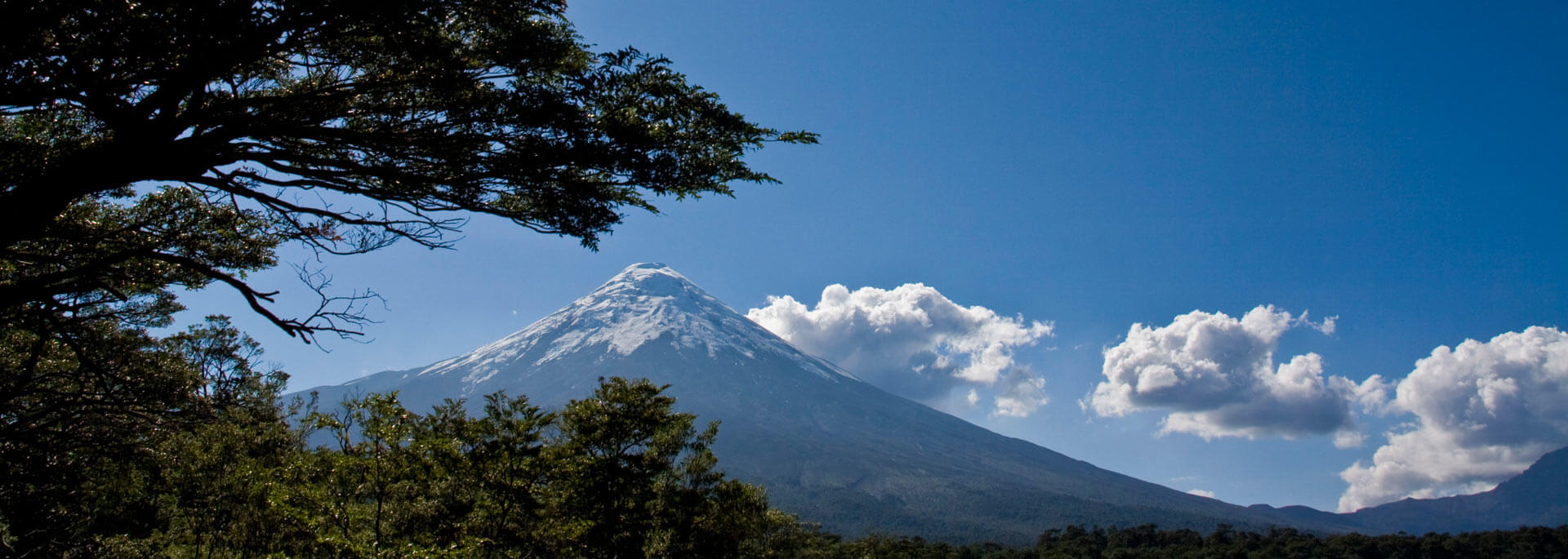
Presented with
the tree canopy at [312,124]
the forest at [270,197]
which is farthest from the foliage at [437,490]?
the tree canopy at [312,124]

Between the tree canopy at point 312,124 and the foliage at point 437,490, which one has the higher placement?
the tree canopy at point 312,124

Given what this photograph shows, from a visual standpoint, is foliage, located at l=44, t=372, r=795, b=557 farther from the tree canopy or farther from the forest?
the tree canopy

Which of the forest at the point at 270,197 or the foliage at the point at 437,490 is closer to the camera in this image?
the forest at the point at 270,197

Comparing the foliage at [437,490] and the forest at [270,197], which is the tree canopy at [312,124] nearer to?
the forest at [270,197]

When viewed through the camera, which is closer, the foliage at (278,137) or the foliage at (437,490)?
the foliage at (278,137)

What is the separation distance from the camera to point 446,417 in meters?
15.7

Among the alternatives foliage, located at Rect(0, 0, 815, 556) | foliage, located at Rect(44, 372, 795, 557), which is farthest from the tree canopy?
foliage, located at Rect(44, 372, 795, 557)

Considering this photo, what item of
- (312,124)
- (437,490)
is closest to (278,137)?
(312,124)

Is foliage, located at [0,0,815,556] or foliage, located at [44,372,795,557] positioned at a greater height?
foliage, located at [0,0,815,556]

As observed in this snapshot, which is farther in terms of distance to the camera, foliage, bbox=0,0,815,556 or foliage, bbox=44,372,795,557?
foliage, bbox=44,372,795,557

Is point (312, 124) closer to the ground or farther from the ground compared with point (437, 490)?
farther from the ground

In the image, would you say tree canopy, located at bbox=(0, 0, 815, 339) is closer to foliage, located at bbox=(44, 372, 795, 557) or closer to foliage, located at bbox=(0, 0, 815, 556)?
foliage, located at bbox=(0, 0, 815, 556)

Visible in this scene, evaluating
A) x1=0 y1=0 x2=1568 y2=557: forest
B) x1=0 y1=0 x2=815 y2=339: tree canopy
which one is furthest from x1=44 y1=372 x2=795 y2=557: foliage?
x1=0 y1=0 x2=815 y2=339: tree canopy

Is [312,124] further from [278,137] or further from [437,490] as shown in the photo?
[437,490]
